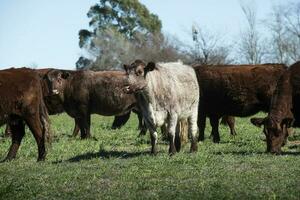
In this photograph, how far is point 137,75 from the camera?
38.0ft

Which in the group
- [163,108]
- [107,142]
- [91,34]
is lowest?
[107,142]

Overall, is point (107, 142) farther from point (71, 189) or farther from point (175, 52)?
point (175, 52)

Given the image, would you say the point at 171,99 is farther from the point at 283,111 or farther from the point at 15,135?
the point at 15,135

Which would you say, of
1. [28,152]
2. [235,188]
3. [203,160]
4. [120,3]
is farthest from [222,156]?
[120,3]

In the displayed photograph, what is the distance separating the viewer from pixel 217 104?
16156mm

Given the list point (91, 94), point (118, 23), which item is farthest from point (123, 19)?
point (91, 94)

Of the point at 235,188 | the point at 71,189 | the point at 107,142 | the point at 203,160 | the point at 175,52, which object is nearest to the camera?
the point at 235,188

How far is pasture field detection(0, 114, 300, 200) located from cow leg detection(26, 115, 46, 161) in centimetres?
18

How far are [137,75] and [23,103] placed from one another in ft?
7.33

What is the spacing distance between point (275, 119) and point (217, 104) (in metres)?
4.23

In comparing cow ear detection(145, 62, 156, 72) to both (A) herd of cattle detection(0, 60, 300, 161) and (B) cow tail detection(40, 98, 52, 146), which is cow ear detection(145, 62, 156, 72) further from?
(B) cow tail detection(40, 98, 52, 146)

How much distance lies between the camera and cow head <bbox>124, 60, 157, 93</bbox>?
1146 centimetres

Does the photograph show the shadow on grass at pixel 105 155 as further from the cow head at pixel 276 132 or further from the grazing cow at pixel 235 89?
the grazing cow at pixel 235 89

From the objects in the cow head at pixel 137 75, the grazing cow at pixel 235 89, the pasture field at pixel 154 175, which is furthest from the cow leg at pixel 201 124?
the cow head at pixel 137 75
